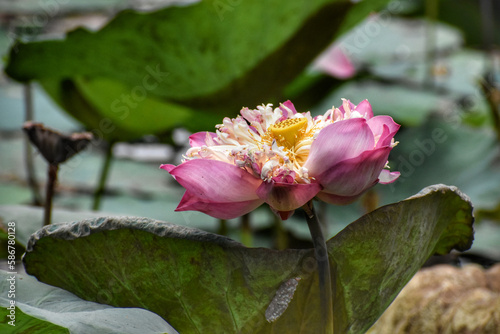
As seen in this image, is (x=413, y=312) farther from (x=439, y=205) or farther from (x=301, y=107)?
(x=301, y=107)

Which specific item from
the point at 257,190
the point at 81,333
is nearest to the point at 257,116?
the point at 257,190

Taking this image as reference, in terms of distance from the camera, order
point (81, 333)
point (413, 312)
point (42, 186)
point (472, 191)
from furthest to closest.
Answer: point (42, 186) < point (472, 191) < point (413, 312) < point (81, 333)

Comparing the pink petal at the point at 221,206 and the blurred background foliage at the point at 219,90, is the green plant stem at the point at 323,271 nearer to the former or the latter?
the pink petal at the point at 221,206

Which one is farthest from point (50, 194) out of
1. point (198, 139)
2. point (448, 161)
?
point (448, 161)

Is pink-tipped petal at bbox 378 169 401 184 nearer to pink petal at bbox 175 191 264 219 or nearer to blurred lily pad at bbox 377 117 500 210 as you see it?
pink petal at bbox 175 191 264 219

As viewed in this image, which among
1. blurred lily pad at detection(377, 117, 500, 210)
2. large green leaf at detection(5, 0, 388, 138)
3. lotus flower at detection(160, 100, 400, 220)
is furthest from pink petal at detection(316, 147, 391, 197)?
blurred lily pad at detection(377, 117, 500, 210)

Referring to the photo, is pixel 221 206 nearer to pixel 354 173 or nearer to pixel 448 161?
pixel 354 173
